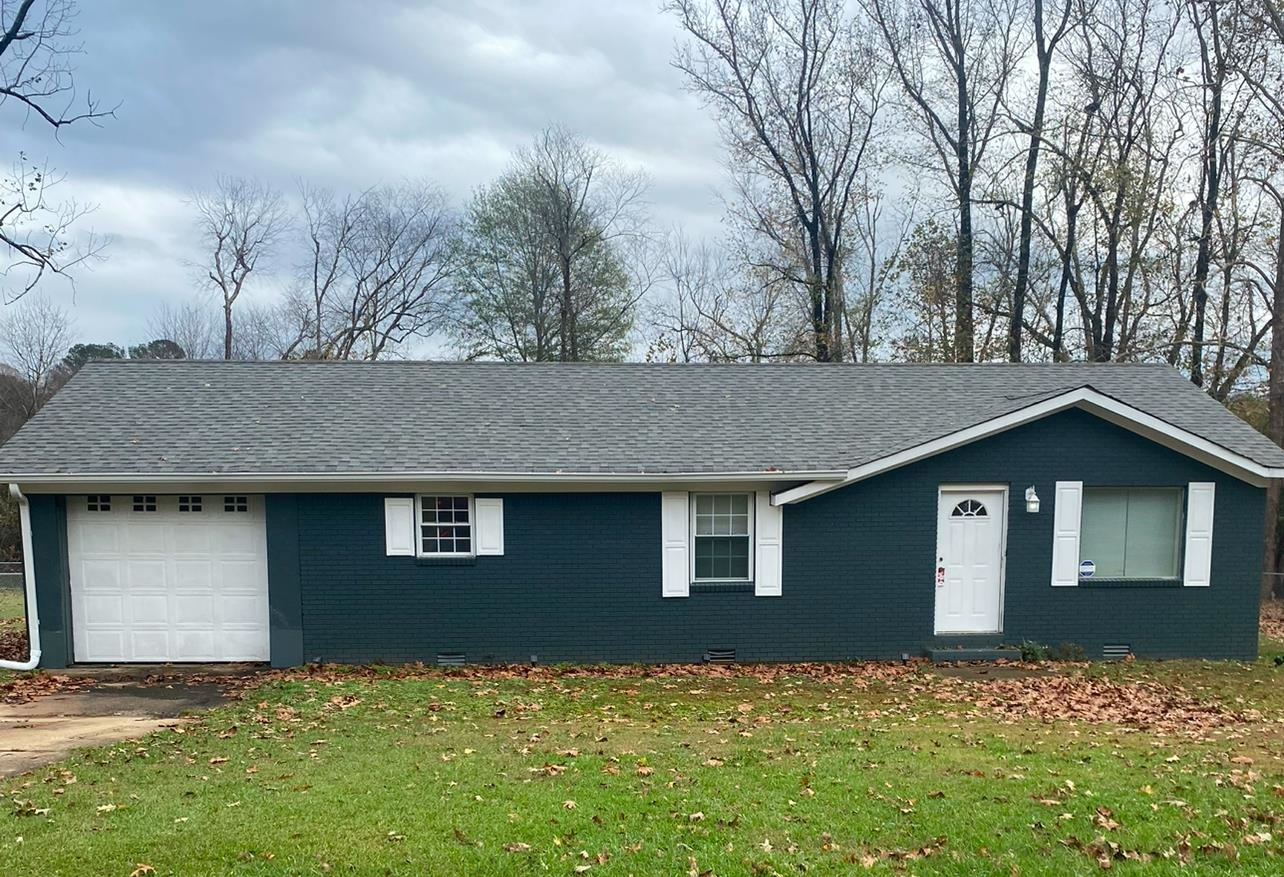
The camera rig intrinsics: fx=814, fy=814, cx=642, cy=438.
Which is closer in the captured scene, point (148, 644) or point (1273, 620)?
point (148, 644)

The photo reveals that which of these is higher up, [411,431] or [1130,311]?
[1130,311]

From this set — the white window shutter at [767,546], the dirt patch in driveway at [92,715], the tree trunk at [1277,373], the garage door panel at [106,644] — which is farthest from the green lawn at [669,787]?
the tree trunk at [1277,373]

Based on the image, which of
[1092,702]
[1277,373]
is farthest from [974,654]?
[1277,373]

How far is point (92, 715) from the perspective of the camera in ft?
28.3

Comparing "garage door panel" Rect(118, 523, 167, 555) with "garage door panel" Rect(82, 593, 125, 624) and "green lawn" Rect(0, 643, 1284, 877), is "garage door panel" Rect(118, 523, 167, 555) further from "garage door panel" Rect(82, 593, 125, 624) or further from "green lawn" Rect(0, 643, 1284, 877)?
"green lawn" Rect(0, 643, 1284, 877)

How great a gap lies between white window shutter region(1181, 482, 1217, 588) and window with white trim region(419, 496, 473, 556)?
10.2m

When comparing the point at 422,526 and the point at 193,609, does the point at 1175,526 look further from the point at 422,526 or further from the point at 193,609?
the point at 193,609

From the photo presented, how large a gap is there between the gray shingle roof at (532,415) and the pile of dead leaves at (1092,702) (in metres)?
3.30

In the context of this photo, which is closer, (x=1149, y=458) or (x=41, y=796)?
(x=41, y=796)

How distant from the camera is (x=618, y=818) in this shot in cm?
532

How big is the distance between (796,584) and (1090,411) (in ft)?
15.8

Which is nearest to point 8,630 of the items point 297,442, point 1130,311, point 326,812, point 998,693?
point 297,442

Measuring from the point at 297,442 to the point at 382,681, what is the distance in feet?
11.8

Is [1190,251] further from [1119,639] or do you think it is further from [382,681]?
[382,681]
